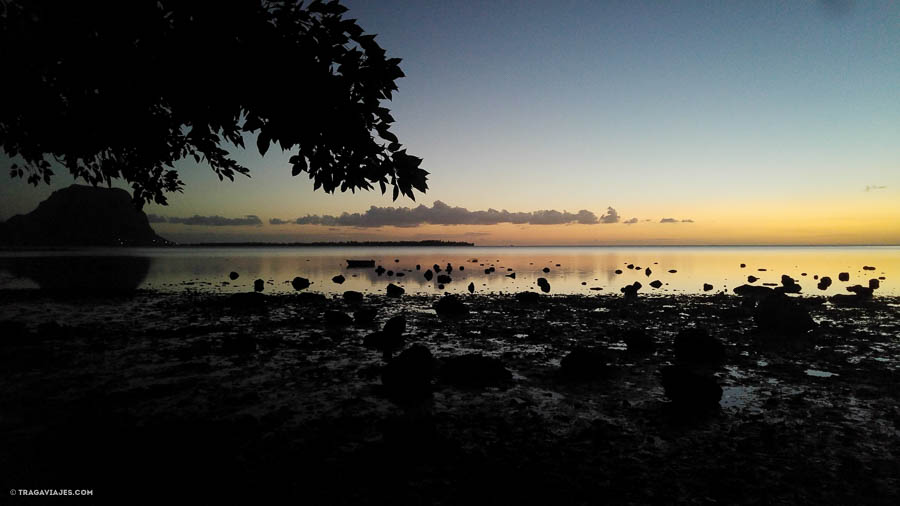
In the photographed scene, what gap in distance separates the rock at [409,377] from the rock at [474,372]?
0.55 metres

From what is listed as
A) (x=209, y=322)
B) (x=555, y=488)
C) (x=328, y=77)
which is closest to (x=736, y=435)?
(x=555, y=488)

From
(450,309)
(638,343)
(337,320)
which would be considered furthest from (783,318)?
(337,320)

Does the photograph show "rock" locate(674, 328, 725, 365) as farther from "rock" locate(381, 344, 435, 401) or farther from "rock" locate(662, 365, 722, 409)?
"rock" locate(381, 344, 435, 401)

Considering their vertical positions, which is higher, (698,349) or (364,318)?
(698,349)

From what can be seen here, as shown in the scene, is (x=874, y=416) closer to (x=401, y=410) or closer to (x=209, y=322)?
(x=401, y=410)

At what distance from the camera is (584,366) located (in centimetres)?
1141

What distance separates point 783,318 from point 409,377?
1602cm

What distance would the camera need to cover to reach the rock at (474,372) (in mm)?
10792

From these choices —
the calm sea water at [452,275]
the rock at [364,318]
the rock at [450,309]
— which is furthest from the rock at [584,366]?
the calm sea water at [452,275]

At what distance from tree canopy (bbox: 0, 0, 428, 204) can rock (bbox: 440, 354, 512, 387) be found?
6.09 m

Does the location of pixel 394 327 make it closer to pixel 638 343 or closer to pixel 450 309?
pixel 450 309

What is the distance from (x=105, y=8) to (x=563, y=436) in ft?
29.5

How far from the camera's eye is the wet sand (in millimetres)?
5969

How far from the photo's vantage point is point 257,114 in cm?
550
